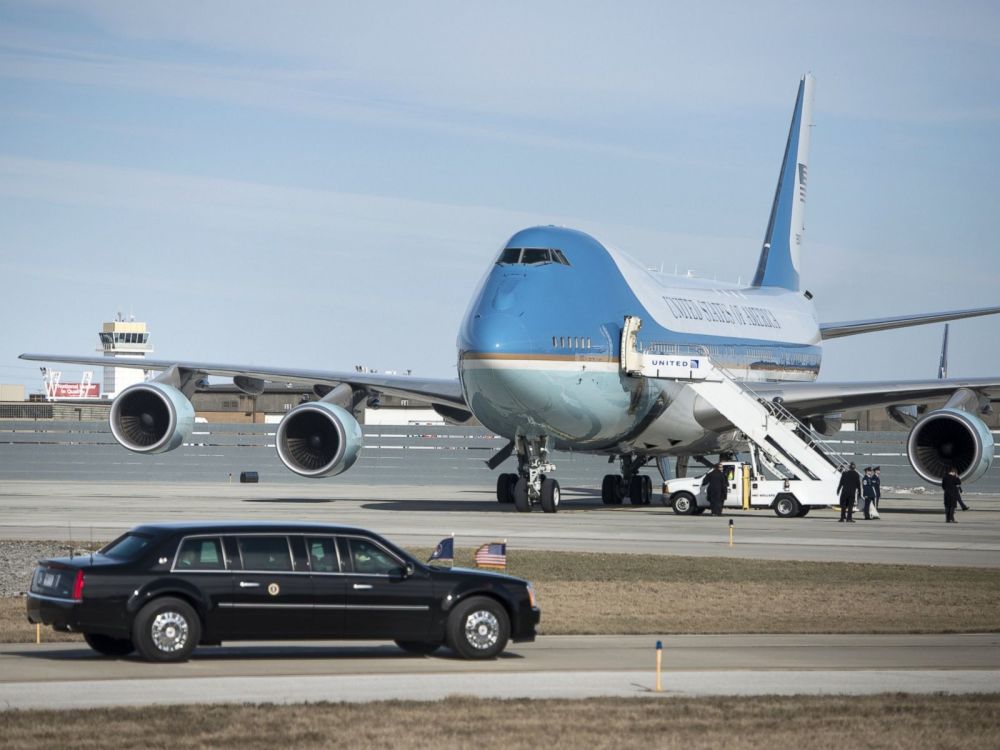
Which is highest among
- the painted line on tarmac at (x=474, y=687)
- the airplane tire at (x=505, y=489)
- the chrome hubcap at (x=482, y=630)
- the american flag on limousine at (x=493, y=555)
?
the airplane tire at (x=505, y=489)

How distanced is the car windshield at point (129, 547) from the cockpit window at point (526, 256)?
22170 millimetres

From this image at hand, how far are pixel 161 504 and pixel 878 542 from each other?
20.1 m

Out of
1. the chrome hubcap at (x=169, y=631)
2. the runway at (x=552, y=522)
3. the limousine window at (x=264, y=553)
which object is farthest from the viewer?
the runway at (x=552, y=522)

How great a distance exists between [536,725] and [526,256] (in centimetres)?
2594

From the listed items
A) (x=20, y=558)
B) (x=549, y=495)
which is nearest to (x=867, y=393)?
(x=549, y=495)

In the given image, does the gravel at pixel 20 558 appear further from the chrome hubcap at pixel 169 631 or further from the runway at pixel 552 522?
the chrome hubcap at pixel 169 631

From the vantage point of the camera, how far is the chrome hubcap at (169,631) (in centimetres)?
1526

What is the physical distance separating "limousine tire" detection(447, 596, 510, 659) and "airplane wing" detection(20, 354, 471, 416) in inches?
1049

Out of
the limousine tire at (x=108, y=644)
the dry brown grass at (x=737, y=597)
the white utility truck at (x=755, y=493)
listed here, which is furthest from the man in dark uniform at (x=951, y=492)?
the limousine tire at (x=108, y=644)

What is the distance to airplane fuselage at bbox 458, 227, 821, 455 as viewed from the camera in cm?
3672

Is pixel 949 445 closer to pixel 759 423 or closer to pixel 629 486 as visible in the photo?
pixel 759 423

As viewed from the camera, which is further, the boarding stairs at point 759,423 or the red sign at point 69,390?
the red sign at point 69,390

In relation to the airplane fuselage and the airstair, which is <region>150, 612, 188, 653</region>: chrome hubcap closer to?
the airplane fuselage

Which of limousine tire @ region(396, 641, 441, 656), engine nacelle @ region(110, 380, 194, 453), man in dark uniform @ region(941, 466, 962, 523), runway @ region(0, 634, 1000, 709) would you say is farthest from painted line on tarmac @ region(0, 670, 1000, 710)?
engine nacelle @ region(110, 380, 194, 453)
